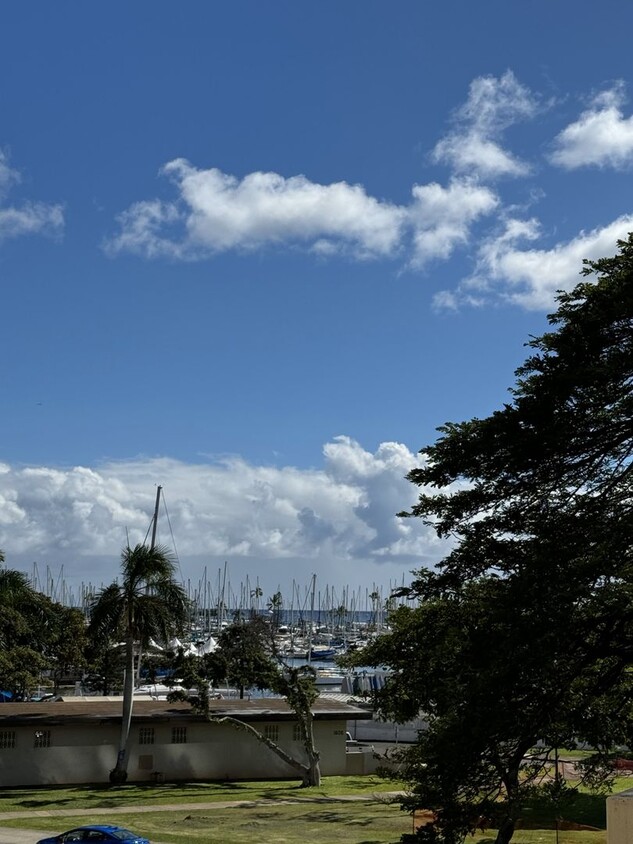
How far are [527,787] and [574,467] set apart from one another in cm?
611

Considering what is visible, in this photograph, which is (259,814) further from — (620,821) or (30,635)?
(30,635)

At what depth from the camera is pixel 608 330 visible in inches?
727

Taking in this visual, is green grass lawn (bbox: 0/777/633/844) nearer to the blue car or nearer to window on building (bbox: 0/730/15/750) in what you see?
window on building (bbox: 0/730/15/750)

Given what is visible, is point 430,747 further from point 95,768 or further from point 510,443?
point 95,768

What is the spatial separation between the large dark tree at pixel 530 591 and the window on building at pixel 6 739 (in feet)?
88.4

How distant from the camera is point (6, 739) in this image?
1663 inches

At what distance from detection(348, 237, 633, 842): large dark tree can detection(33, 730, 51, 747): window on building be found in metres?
26.9

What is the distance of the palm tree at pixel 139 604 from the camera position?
44281mm

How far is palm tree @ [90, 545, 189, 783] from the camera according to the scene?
4428cm

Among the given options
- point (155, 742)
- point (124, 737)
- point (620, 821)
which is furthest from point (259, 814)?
point (620, 821)

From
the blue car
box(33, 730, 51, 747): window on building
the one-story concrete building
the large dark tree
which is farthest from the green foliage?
the large dark tree

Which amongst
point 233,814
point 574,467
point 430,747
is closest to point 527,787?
point 430,747

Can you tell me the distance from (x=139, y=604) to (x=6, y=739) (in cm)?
806

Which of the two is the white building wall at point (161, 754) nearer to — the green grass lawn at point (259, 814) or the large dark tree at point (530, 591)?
the green grass lawn at point (259, 814)
